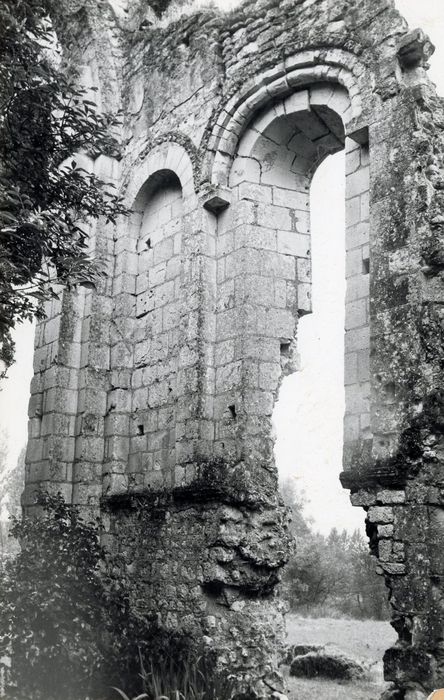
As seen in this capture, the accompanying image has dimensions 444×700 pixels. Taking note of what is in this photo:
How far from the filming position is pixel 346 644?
12.2 m

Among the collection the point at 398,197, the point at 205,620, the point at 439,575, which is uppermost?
the point at 398,197

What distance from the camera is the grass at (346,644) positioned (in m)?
7.93

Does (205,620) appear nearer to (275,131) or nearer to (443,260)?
(443,260)

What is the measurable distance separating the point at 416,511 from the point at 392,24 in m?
4.09

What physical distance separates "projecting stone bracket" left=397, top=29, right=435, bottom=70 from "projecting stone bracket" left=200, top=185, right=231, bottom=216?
2.16 meters

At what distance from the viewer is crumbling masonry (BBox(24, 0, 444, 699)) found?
5.57m

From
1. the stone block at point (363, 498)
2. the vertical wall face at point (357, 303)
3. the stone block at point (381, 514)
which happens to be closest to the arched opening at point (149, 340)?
the vertical wall face at point (357, 303)

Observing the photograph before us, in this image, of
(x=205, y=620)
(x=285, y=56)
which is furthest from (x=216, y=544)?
(x=285, y=56)

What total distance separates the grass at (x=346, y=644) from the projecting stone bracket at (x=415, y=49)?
6124 millimetres

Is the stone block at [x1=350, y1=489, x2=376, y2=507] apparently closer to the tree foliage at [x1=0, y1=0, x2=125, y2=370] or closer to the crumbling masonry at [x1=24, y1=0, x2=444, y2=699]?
the crumbling masonry at [x1=24, y1=0, x2=444, y2=699]

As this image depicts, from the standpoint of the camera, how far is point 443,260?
18.3 ft

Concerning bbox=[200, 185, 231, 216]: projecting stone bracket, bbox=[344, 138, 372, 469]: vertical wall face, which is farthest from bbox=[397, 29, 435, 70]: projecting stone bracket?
bbox=[200, 185, 231, 216]: projecting stone bracket

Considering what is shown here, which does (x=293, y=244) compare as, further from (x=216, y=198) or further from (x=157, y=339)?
(x=157, y=339)

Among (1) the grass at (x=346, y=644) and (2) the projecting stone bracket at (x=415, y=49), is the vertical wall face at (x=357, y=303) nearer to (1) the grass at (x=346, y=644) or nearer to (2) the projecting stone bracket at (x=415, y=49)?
(2) the projecting stone bracket at (x=415, y=49)
